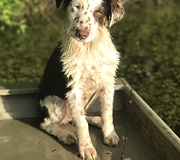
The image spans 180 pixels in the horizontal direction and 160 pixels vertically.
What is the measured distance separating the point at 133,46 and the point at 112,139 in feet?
16.4

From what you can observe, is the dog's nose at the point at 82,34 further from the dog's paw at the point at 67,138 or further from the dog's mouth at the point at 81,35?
the dog's paw at the point at 67,138

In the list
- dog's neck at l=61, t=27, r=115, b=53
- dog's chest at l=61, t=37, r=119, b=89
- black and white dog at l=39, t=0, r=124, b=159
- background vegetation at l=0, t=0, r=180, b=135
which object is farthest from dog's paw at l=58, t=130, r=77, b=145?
background vegetation at l=0, t=0, r=180, b=135

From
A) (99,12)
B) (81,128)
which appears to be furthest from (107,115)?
(99,12)

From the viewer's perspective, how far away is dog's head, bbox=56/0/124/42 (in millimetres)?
3430

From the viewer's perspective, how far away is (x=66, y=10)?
3.69 metres

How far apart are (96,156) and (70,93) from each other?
733 mm

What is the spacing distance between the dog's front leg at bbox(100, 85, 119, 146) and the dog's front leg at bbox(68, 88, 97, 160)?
0.33 metres

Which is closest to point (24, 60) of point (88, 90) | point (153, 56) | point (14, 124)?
point (153, 56)

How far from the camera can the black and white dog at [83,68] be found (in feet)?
11.5

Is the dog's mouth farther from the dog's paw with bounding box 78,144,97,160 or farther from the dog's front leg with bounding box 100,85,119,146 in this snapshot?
the dog's paw with bounding box 78,144,97,160

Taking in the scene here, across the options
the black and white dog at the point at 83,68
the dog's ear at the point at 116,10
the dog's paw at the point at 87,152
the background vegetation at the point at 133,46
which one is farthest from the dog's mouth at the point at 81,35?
the background vegetation at the point at 133,46

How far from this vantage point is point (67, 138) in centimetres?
401

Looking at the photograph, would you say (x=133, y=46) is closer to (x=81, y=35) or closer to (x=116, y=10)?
(x=116, y=10)

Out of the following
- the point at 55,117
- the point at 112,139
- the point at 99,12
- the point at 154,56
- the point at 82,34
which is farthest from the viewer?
the point at 154,56
